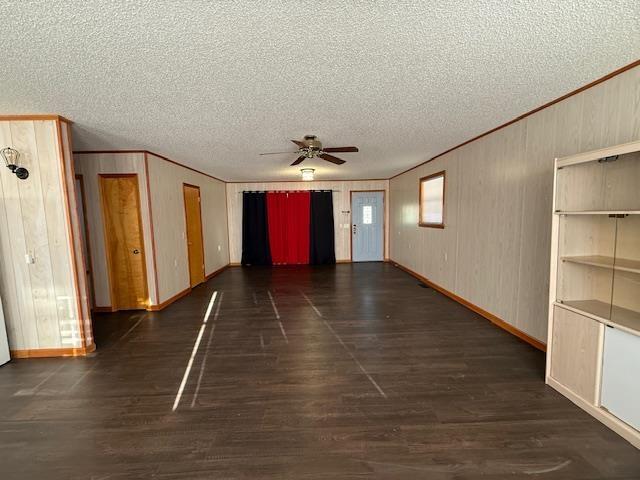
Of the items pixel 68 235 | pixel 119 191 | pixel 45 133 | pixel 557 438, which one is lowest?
pixel 557 438

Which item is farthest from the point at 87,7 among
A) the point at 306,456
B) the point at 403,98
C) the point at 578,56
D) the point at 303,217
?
the point at 303,217

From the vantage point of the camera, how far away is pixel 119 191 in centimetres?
402

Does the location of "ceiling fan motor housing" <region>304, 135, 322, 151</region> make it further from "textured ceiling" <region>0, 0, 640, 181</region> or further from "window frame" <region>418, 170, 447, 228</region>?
"window frame" <region>418, 170, 447, 228</region>

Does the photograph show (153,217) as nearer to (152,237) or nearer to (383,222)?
(152,237)

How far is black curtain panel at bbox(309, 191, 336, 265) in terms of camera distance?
7.55 m

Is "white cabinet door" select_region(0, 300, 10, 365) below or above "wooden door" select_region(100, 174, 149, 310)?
below

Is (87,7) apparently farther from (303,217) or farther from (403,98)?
(303,217)

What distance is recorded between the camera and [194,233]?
18.2ft

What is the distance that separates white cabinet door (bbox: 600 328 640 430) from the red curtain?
6374 millimetres

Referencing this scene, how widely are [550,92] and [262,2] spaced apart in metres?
2.44

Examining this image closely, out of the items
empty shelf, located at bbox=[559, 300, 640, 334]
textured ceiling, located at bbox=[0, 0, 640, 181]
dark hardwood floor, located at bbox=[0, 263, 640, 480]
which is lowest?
dark hardwood floor, located at bbox=[0, 263, 640, 480]

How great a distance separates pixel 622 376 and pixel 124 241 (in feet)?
17.8

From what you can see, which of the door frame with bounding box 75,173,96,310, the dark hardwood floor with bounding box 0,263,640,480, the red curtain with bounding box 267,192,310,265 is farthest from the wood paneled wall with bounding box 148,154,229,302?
the red curtain with bounding box 267,192,310,265

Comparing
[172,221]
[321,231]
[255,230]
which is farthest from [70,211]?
[321,231]
